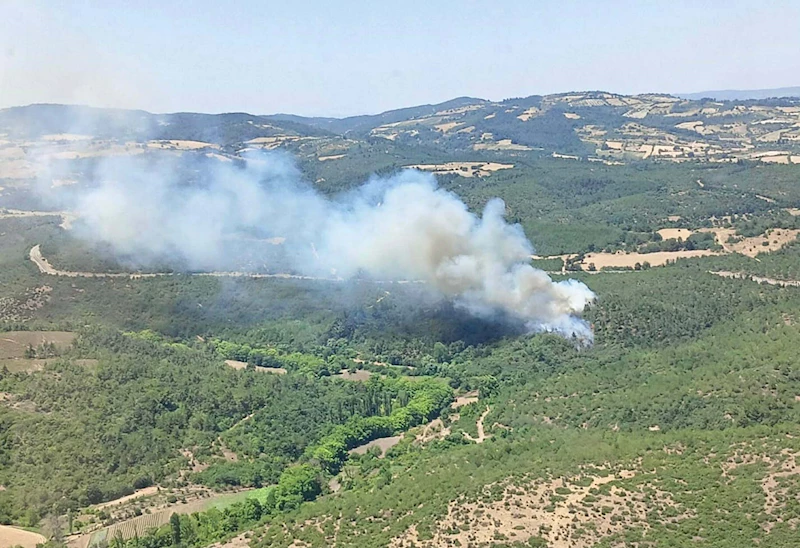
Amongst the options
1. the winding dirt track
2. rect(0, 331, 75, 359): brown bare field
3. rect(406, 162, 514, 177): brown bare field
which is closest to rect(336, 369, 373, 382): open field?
the winding dirt track

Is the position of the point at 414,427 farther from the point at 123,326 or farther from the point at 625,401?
the point at 123,326

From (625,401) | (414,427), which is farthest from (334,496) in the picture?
(625,401)

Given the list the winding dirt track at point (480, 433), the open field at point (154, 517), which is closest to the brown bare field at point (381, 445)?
the winding dirt track at point (480, 433)

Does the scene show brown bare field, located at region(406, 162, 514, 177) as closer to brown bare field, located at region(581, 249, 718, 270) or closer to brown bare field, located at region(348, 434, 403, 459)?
brown bare field, located at region(581, 249, 718, 270)

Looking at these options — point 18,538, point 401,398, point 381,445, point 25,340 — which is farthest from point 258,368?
point 18,538

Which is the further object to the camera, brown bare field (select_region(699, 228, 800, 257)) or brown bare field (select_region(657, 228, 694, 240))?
brown bare field (select_region(657, 228, 694, 240))

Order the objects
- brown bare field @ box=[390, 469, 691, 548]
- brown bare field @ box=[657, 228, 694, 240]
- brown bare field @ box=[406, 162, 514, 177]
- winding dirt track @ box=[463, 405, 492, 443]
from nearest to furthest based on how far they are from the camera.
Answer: brown bare field @ box=[390, 469, 691, 548] < winding dirt track @ box=[463, 405, 492, 443] < brown bare field @ box=[657, 228, 694, 240] < brown bare field @ box=[406, 162, 514, 177]

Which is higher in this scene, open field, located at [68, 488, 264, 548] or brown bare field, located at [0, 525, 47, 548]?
brown bare field, located at [0, 525, 47, 548]

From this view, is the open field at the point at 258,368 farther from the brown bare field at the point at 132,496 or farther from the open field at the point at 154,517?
the open field at the point at 154,517
